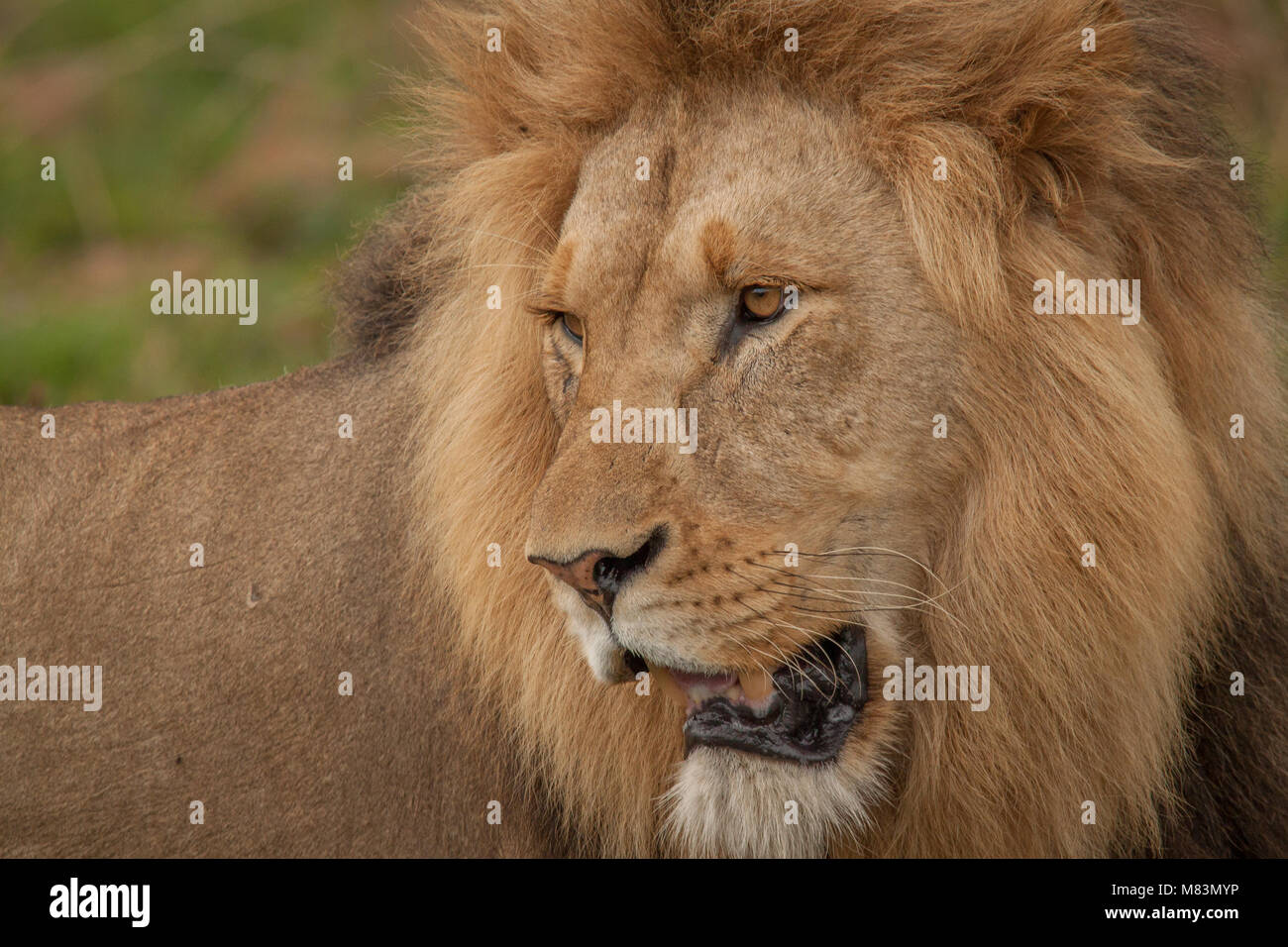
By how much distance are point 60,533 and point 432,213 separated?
1.42m

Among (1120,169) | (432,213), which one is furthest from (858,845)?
(432,213)

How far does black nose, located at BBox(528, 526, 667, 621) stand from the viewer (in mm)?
2840

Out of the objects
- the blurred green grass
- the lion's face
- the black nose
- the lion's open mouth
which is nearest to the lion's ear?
the lion's face

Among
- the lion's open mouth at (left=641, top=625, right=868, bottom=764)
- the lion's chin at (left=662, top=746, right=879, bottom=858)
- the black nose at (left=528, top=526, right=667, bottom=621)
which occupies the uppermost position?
the black nose at (left=528, top=526, right=667, bottom=621)

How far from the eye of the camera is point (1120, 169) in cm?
308

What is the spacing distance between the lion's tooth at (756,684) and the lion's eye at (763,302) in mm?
712

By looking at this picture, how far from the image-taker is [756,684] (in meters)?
3.03

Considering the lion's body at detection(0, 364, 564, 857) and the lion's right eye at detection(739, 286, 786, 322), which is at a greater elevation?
the lion's right eye at detection(739, 286, 786, 322)

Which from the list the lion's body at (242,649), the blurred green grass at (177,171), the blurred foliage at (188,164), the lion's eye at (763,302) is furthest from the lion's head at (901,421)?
the blurred green grass at (177,171)

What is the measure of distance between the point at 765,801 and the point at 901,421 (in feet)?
2.63

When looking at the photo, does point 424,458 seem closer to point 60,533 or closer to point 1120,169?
point 60,533

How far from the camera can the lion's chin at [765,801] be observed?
9.72 feet

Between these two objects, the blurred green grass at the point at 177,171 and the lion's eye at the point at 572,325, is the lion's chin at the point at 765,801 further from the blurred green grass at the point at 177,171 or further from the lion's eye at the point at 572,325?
the blurred green grass at the point at 177,171

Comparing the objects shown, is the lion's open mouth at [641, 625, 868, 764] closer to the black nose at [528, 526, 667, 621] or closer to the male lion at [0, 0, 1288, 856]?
the male lion at [0, 0, 1288, 856]
